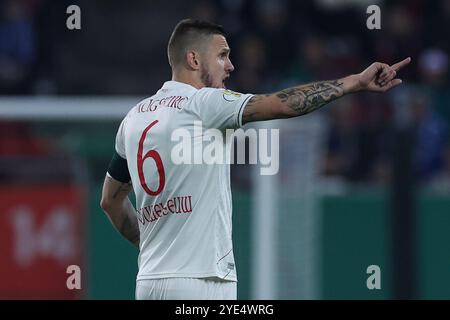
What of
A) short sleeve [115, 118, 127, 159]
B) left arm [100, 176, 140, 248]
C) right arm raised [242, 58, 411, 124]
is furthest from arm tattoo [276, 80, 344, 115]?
left arm [100, 176, 140, 248]

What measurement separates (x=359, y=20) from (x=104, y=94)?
2.80 meters

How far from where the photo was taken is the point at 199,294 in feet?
17.1

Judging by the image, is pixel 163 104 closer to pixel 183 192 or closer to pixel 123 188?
pixel 183 192

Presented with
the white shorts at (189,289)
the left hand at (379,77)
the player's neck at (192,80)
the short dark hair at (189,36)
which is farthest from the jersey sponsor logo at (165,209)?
the left hand at (379,77)

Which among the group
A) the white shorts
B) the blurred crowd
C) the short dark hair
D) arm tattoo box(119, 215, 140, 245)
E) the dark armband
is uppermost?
the blurred crowd

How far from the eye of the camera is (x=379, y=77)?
503cm

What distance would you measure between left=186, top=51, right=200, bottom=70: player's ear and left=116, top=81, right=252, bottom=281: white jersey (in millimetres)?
99

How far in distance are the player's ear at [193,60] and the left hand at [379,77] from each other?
767 millimetres

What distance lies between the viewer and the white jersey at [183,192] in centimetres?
520

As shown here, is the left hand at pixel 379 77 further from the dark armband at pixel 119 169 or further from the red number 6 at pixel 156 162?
the dark armband at pixel 119 169

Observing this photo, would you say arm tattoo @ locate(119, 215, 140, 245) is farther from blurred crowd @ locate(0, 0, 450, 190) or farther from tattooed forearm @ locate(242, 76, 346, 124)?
blurred crowd @ locate(0, 0, 450, 190)

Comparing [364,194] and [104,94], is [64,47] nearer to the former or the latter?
[104,94]

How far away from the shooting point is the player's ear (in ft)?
17.7

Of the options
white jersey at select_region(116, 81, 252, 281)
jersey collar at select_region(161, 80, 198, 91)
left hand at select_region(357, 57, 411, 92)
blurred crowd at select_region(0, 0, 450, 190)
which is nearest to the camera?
left hand at select_region(357, 57, 411, 92)
